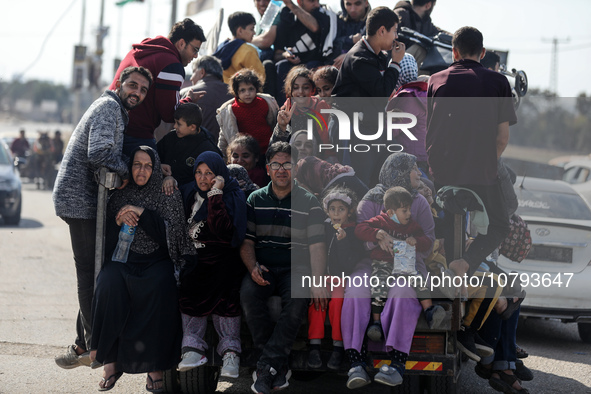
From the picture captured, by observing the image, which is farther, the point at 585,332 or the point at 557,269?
the point at 585,332

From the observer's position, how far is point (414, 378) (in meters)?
5.47

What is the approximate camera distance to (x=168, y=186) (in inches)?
222

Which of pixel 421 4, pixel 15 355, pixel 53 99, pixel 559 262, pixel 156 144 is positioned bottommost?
pixel 15 355

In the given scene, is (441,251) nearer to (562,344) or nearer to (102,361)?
(102,361)

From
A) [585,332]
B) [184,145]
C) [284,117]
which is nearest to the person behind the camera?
[184,145]

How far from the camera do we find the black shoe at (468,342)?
5570 mm

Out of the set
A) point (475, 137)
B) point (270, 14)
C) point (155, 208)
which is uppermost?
point (270, 14)

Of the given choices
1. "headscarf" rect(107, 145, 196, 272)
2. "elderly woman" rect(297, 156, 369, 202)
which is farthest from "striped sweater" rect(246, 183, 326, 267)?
"headscarf" rect(107, 145, 196, 272)

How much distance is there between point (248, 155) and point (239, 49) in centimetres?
229

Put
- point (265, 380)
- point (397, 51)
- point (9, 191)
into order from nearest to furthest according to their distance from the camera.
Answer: point (265, 380), point (397, 51), point (9, 191)

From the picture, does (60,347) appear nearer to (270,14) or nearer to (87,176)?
(87,176)

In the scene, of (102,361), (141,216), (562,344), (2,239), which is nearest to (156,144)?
(141,216)

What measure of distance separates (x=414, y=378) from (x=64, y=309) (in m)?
5.12

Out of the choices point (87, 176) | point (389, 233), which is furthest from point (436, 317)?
point (87, 176)
